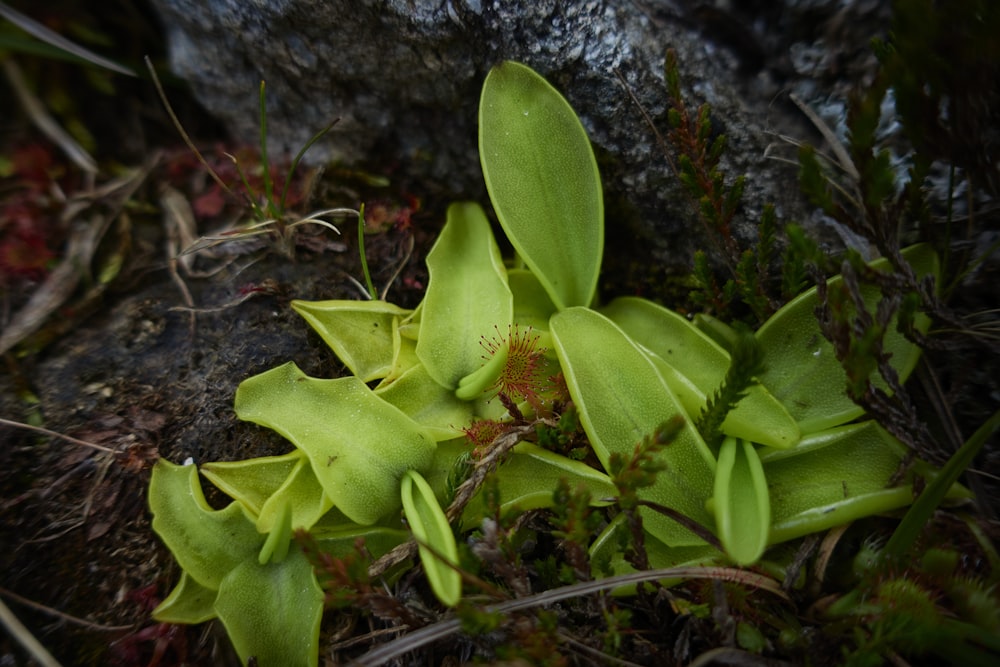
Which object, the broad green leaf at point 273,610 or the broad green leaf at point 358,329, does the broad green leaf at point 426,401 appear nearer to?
the broad green leaf at point 358,329

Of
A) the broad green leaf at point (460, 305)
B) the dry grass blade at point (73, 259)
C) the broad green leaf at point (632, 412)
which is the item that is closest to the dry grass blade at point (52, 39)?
the dry grass blade at point (73, 259)

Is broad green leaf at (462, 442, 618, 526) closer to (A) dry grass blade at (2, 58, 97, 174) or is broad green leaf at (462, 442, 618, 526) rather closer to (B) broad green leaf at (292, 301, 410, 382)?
(B) broad green leaf at (292, 301, 410, 382)

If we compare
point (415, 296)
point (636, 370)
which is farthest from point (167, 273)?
point (636, 370)

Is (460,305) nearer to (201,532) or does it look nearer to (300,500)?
(300,500)

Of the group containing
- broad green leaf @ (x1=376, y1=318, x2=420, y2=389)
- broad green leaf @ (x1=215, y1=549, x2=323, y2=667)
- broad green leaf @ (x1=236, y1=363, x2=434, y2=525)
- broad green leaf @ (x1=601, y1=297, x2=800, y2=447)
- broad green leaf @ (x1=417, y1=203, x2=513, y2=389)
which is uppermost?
broad green leaf @ (x1=601, y1=297, x2=800, y2=447)

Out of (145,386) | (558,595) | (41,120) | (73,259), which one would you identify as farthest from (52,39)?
(558,595)

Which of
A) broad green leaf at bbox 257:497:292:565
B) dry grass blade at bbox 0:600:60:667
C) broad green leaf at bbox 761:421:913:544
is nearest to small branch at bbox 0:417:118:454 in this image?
dry grass blade at bbox 0:600:60:667

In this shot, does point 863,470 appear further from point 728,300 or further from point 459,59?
point 459,59
